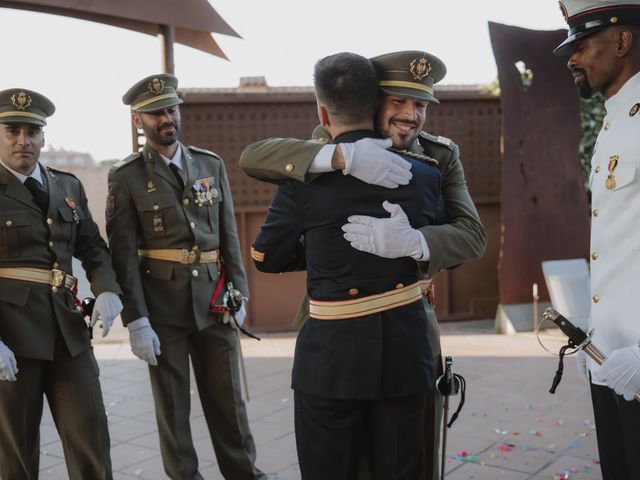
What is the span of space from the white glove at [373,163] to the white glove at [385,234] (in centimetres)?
8

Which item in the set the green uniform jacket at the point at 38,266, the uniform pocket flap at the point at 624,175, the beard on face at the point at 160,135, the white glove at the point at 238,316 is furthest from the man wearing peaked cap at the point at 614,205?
the green uniform jacket at the point at 38,266

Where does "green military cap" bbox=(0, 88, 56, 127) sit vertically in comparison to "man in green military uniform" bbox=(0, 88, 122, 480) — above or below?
above

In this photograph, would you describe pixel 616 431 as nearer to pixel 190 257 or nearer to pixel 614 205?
pixel 614 205

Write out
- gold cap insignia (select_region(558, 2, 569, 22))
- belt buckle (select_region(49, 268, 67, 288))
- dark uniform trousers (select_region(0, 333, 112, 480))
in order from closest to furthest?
gold cap insignia (select_region(558, 2, 569, 22)) → dark uniform trousers (select_region(0, 333, 112, 480)) → belt buckle (select_region(49, 268, 67, 288))

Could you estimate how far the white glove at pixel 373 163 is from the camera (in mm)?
1912

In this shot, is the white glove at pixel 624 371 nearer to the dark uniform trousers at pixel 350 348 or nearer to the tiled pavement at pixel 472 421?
the dark uniform trousers at pixel 350 348

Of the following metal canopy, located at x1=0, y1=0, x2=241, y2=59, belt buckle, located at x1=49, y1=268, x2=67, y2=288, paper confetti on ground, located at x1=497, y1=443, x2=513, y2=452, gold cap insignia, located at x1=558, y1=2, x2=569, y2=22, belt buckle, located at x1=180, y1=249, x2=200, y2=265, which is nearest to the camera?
gold cap insignia, located at x1=558, y1=2, x2=569, y2=22

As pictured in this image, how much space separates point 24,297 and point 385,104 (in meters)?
1.74

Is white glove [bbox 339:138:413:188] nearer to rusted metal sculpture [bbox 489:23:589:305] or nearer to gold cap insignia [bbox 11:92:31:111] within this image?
gold cap insignia [bbox 11:92:31:111]

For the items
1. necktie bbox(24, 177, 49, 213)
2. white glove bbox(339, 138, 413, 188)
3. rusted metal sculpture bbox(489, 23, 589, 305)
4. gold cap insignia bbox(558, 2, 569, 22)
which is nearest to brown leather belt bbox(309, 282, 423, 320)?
white glove bbox(339, 138, 413, 188)

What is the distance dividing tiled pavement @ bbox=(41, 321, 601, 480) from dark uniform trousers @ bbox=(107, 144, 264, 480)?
47 cm

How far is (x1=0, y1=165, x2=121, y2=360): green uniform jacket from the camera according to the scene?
9.57 ft

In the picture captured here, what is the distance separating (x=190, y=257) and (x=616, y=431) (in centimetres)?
200

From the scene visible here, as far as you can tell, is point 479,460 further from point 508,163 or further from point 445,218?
point 508,163
